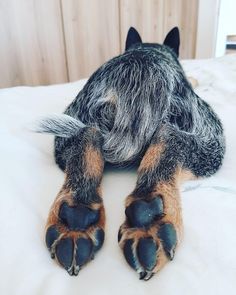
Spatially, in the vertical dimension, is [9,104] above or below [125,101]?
below

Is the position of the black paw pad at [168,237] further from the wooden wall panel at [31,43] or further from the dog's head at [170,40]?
the wooden wall panel at [31,43]

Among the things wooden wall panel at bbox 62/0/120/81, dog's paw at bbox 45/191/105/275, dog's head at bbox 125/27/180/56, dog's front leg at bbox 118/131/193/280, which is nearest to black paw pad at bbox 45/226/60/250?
dog's paw at bbox 45/191/105/275

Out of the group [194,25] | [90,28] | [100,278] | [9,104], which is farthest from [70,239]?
[194,25]

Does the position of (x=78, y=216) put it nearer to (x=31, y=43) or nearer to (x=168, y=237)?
(x=168, y=237)

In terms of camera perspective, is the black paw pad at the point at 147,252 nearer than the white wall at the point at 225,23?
Yes

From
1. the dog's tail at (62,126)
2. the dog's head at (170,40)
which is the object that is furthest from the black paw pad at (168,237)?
the dog's head at (170,40)

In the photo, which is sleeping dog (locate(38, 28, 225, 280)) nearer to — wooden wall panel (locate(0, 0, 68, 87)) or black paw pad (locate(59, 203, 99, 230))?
black paw pad (locate(59, 203, 99, 230))

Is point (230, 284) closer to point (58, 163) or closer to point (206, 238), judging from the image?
point (206, 238)
